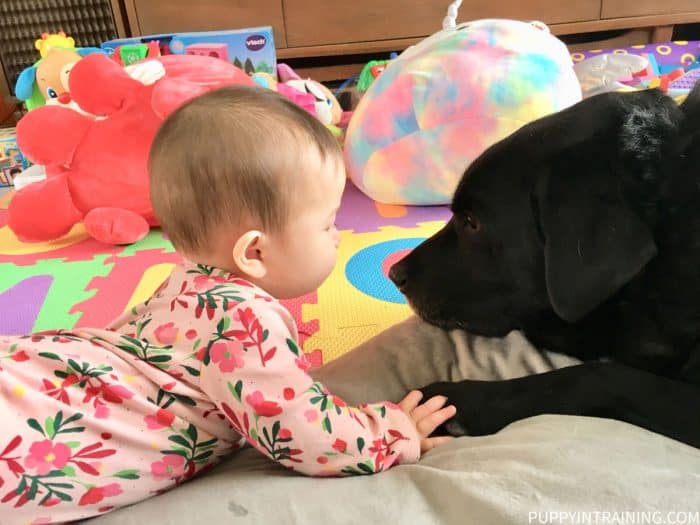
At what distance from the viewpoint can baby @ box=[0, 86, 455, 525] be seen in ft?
2.41

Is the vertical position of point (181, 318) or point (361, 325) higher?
point (181, 318)

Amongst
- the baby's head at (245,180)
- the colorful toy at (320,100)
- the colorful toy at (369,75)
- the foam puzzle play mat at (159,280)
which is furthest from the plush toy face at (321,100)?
the baby's head at (245,180)

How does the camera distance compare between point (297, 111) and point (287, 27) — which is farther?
point (287, 27)

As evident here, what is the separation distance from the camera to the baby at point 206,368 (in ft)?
2.41

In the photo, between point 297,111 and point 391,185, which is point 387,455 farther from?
point 391,185

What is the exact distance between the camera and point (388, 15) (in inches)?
125

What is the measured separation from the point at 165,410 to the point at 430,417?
0.34 meters

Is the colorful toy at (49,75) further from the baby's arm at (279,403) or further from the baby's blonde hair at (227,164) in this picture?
the baby's arm at (279,403)

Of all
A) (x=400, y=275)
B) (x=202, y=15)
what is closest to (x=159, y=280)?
(x=400, y=275)

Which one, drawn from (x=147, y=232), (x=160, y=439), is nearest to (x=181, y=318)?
(x=160, y=439)

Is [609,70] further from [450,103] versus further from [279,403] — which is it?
[279,403]

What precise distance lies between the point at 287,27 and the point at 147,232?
1684 mm

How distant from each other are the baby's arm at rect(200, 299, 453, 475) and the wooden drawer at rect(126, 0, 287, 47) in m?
2.70

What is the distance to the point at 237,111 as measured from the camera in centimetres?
82
